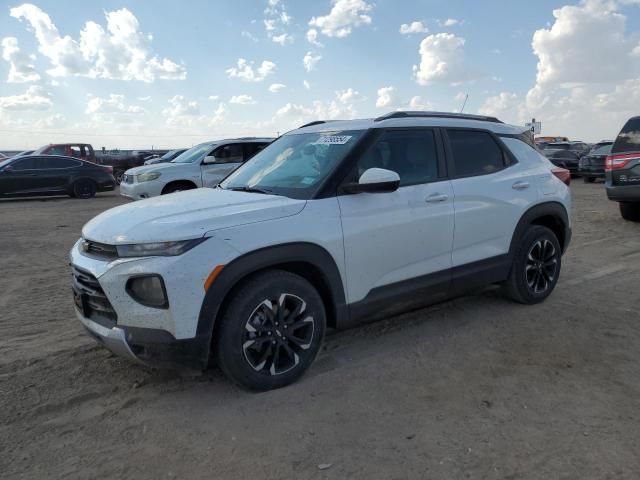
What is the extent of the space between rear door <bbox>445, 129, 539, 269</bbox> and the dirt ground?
0.72 meters

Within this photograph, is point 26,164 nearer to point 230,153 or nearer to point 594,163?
point 230,153

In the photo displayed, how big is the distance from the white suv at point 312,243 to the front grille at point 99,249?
0.01 metres

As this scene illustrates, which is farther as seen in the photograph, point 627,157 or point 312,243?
point 627,157

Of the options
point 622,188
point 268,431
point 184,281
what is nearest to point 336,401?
point 268,431

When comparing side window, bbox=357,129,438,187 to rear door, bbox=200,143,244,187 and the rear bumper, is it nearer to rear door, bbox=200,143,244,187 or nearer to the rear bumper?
the rear bumper

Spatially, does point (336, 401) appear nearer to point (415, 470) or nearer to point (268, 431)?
point (268, 431)

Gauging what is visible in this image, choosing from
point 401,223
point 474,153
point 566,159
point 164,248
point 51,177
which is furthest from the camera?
point 566,159

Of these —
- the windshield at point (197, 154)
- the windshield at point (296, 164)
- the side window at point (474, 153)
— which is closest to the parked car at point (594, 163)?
the windshield at point (197, 154)

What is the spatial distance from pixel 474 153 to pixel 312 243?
1.97m

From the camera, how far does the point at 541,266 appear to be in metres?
5.10

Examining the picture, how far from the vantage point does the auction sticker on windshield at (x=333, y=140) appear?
13.2 ft

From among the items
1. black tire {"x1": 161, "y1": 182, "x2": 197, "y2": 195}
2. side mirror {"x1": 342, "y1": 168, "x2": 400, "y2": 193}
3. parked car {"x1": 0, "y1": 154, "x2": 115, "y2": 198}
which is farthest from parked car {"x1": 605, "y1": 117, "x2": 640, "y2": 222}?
parked car {"x1": 0, "y1": 154, "x2": 115, "y2": 198}

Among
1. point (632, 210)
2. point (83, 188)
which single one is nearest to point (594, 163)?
point (632, 210)

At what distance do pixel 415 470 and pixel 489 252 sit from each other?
245 centimetres
